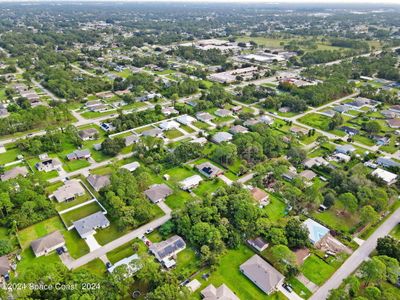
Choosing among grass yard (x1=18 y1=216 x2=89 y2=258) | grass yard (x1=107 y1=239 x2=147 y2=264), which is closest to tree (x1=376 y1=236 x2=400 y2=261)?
grass yard (x1=107 y1=239 x2=147 y2=264)

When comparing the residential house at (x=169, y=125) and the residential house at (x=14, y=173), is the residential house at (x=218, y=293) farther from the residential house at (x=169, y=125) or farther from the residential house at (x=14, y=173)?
the residential house at (x=169, y=125)

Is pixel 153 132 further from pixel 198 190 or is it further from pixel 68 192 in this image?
pixel 68 192

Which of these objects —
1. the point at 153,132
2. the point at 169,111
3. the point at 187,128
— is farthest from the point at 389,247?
the point at 169,111

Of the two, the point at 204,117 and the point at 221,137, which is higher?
the point at 221,137

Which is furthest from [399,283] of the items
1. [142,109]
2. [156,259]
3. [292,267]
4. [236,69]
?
[236,69]

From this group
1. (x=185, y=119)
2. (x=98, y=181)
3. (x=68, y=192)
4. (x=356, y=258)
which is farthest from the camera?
(x=185, y=119)

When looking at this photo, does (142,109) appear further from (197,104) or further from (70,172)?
(70,172)
